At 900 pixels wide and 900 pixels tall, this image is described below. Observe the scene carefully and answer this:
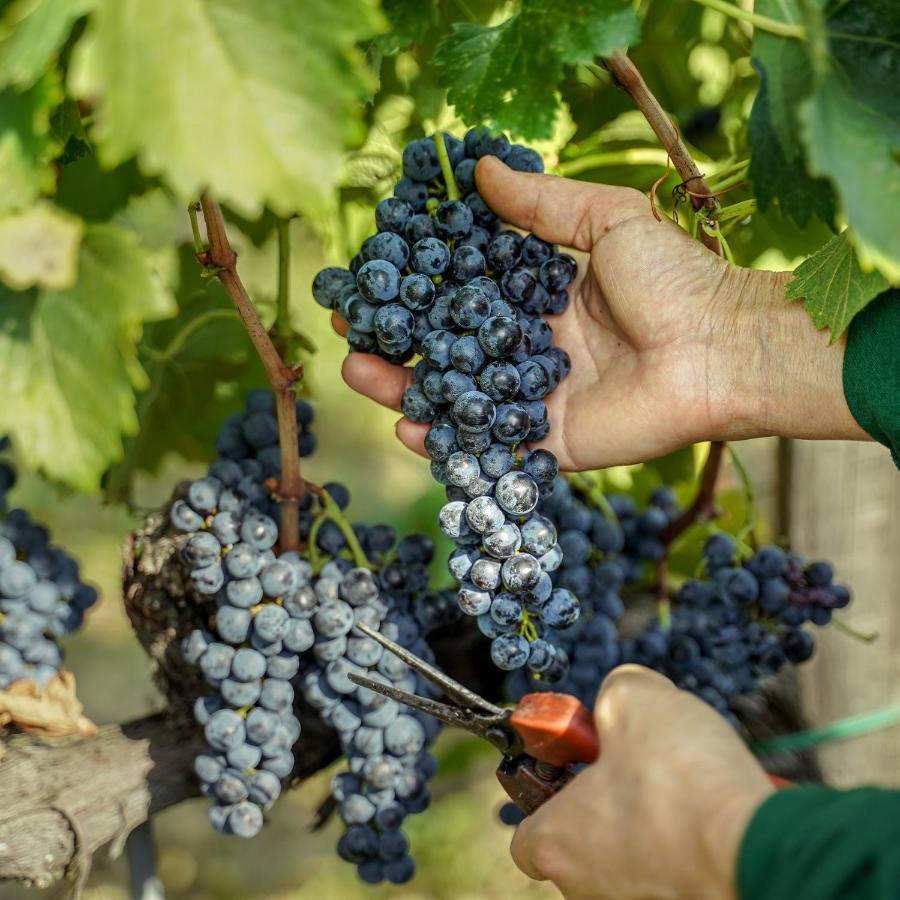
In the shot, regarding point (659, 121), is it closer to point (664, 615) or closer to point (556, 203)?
point (556, 203)

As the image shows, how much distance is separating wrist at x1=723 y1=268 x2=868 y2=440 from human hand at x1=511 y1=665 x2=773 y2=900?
326 millimetres

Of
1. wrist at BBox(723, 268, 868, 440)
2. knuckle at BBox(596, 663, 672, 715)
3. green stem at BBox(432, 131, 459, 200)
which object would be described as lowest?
knuckle at BBox(596, 663, 672, 715)

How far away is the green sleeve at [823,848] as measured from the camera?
61 centimetres

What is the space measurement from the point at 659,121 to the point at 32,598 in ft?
2.58

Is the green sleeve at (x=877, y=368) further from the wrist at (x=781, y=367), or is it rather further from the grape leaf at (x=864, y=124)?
the grape leaf at (x=864, y=124)

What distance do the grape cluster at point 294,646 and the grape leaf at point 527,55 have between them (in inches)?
15.8

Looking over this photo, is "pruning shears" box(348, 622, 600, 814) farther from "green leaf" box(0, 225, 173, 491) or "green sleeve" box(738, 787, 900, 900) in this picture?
"green leaf" box(0, 225, 173, 491)

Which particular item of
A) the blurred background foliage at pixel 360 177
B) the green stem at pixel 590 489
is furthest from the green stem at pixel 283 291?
the green stem at pixel 590 489

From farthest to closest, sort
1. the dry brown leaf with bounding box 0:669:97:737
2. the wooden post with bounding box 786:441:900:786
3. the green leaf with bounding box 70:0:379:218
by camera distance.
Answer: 1. the wooden post with bounding box 786:441:900:786
2. the dry brown leaf with bounding box 0:669:97:737
3. the green leaf with bounding box 70:0:379:218

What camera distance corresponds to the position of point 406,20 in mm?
823

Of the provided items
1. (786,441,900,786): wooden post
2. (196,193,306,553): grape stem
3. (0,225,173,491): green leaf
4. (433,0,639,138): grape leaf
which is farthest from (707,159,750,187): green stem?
(786,441,900,786): wooden post

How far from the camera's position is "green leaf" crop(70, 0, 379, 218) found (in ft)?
1.93

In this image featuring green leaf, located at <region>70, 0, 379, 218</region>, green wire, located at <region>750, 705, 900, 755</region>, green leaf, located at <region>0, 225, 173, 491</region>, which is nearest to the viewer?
green leaf, located at <region>70, 0, 379, 218</region>

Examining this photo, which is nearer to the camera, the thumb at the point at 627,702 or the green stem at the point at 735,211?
the thumb at the point at 627,702
